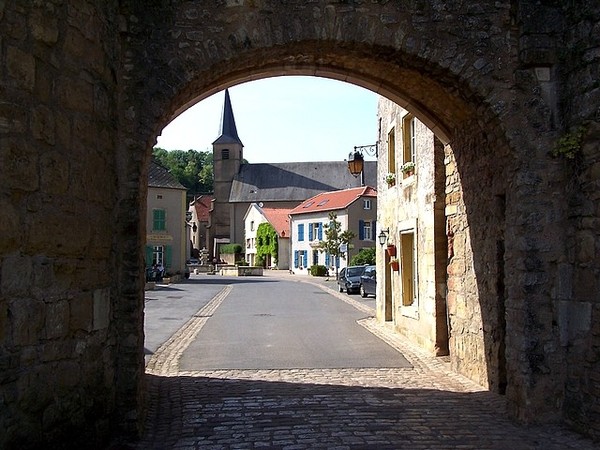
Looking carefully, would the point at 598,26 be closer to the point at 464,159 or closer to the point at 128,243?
the point at 464,159

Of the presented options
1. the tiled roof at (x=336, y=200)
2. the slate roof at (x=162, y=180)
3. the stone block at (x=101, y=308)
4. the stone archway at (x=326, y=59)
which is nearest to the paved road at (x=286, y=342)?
the stone archway at (x=326, y=59)

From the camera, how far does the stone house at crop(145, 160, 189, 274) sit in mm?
41500

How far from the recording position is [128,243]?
232 inches

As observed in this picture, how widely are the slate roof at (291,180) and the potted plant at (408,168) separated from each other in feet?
206

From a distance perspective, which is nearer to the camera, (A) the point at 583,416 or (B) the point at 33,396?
(B) the point at 33,396

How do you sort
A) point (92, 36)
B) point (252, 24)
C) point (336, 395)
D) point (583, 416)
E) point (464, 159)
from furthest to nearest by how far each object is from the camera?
point (464, 159) → point (336, 395) → point (252, 24) → point (583, 416) → point (92, 36)

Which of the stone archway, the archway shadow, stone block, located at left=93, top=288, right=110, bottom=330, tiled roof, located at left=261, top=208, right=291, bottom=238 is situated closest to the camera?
the stone archway

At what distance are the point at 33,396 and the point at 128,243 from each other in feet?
6.04

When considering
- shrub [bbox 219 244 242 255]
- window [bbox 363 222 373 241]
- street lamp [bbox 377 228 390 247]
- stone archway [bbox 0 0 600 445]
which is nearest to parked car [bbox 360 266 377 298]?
street lamp [bbox 377 228 390 247]

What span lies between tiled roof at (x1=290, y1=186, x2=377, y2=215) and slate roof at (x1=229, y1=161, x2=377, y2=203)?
60.3ft

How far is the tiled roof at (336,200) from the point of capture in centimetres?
4969

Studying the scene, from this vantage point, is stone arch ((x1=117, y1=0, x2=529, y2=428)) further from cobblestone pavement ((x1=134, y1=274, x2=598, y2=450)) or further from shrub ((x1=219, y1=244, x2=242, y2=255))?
shrub ((x1=219, y1=244, x2=242, y2=255))

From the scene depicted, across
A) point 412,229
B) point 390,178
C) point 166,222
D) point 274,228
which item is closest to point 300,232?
point 274,228

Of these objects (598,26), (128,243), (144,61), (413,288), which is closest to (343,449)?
(128,243)
